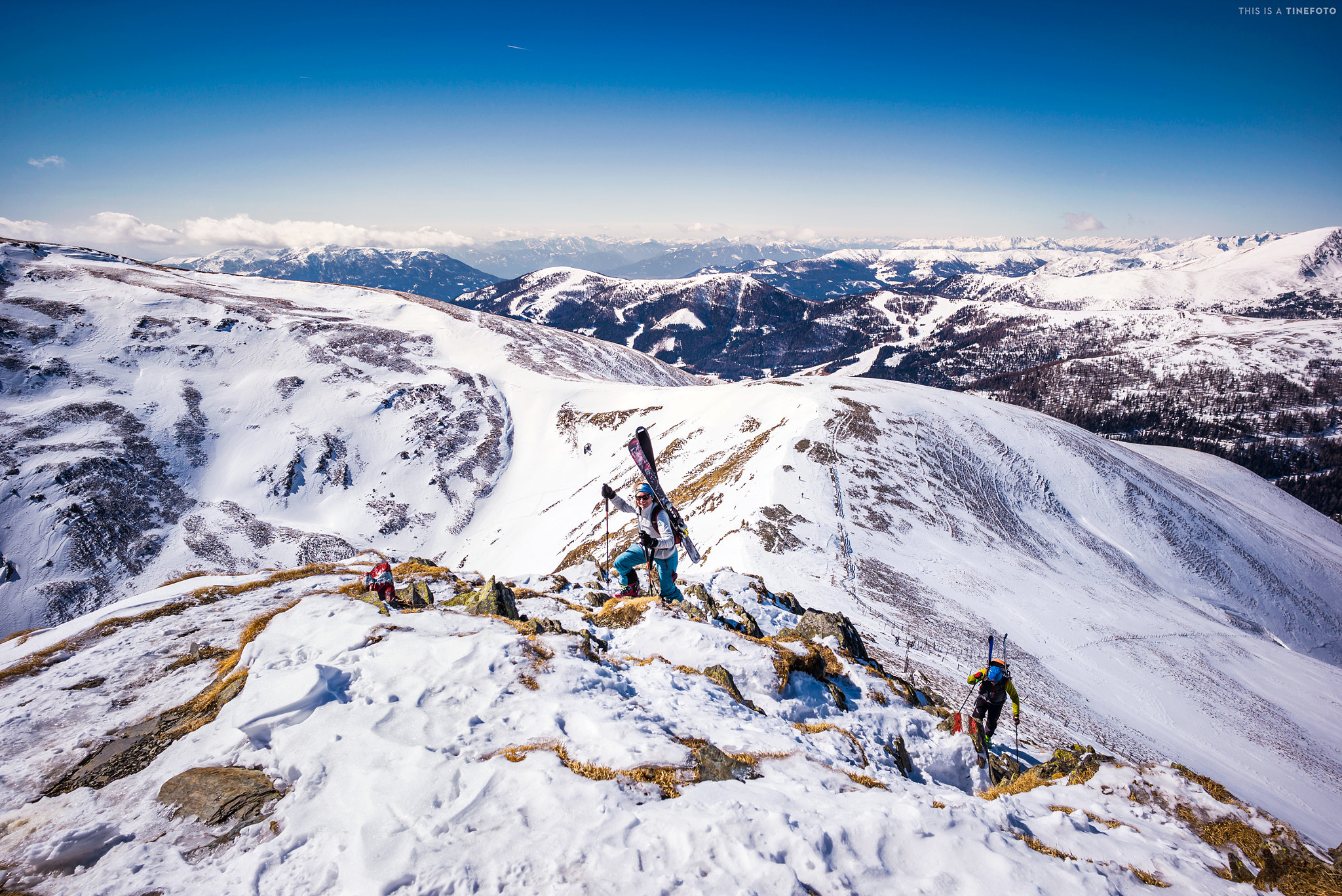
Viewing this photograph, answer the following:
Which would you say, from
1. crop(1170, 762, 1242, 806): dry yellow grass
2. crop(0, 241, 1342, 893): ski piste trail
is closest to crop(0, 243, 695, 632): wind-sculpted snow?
crop(0, 241, 1342, 893): ski piste trail

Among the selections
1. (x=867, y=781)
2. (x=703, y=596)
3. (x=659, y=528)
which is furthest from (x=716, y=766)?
(x=703, y=596)

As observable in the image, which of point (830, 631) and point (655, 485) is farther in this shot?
point (655, 485)

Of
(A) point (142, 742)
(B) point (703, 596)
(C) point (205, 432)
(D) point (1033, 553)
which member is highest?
(A) point (142, 742)

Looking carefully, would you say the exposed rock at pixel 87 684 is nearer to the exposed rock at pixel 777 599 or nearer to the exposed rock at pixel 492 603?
the exposed rock at pixel 492 603

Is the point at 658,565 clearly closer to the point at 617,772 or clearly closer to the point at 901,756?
the point at 901,756

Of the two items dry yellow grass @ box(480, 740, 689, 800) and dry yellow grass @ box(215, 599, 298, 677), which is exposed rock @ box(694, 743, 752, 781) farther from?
dry yellow grass @ box(215, 599, 298, 677)

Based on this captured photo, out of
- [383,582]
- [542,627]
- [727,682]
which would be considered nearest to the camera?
[727,682]

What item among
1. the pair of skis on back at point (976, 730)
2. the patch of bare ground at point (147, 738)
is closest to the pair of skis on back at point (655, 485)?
the pair of skis on back at point (976, 730)
